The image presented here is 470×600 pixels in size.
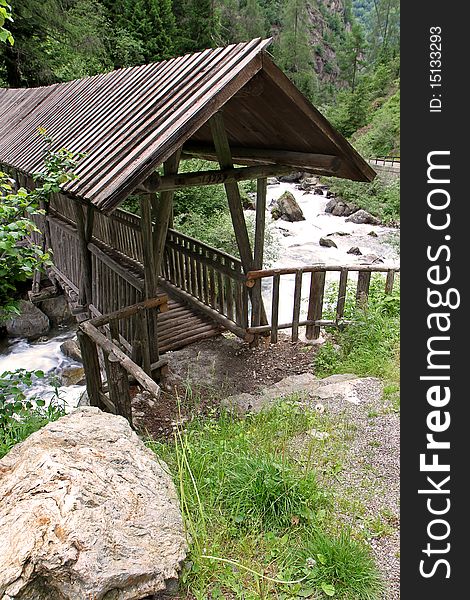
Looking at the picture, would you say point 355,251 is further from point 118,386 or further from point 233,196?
point 118,386

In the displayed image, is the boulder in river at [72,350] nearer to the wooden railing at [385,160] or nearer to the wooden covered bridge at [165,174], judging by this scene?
the wooden covered bridge at [165,174]

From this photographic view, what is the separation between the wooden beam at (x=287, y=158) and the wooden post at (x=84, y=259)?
82.1 inches

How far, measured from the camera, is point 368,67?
190 ft

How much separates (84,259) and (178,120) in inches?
159

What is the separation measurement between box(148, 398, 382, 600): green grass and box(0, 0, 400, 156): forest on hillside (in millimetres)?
9902

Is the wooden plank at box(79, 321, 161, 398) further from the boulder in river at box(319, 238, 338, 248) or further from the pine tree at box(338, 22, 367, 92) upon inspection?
the pine tree at box(338, 22, 367, 92)

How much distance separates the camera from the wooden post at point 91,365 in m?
4.94

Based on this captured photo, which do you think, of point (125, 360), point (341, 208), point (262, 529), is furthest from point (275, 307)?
point (341, 208)

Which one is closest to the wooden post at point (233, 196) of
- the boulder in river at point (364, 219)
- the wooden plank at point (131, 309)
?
the wooden plank at point (131, 309)

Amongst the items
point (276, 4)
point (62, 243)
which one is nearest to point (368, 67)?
point (276, 4)

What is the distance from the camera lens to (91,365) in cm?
502

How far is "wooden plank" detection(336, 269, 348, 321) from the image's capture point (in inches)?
292

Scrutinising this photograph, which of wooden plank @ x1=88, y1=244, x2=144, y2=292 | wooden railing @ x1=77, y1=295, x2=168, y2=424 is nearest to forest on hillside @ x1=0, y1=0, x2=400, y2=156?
wooden plank @ x1=88, y1=244, x2=144, y2=292

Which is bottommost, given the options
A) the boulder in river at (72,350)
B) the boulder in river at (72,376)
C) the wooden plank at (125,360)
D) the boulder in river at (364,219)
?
the boulder in river at (72,376)
